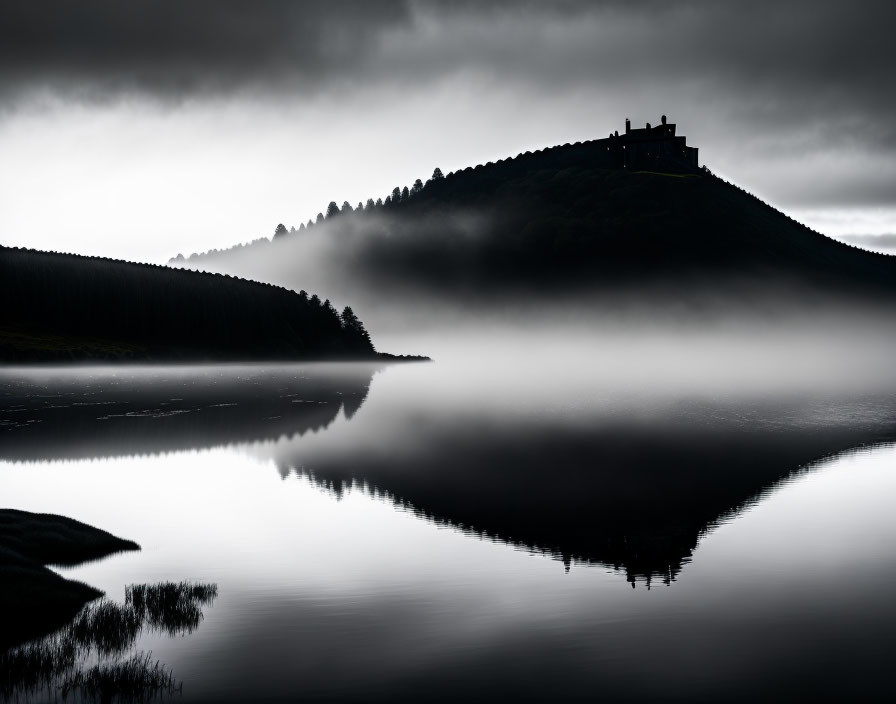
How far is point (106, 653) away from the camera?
22406 millimetres

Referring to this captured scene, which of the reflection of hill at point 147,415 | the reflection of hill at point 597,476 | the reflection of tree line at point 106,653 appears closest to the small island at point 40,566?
the reflection of tree line at point 106,653

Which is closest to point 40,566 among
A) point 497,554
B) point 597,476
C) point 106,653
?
point 106,653

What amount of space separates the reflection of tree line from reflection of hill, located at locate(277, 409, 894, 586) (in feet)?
53.6

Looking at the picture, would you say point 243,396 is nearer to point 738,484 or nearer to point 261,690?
point 738,484

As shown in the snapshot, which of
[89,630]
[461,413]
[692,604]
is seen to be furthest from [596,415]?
[89,630]

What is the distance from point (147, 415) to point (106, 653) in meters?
91.2

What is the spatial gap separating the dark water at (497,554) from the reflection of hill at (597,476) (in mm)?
312

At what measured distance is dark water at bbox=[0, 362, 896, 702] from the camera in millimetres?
22438

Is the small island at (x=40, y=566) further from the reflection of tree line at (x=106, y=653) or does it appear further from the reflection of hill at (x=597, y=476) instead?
the reflection of hill at (x=597, y=476)

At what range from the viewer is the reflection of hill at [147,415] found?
3086 inches

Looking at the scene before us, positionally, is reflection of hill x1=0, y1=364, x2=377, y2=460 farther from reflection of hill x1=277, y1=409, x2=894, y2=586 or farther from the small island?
the small island

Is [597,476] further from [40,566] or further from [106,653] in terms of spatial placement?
[106,653]

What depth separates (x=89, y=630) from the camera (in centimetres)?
2378

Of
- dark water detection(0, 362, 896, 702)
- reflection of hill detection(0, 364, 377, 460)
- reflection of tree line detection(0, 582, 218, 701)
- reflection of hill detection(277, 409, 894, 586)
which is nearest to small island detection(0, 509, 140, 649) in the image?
reflection of tree line detection(0, 582, 218, 701)
